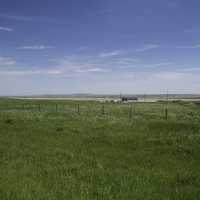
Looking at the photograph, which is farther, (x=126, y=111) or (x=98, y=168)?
(x=126, y=111)

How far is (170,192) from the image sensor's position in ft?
19.8

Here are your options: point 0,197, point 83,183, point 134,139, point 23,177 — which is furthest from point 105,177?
point 134,139

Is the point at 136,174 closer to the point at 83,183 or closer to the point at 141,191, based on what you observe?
the point at 141,191

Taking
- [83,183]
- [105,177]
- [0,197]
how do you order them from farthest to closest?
[105,177] < [83,183] < [0,197]

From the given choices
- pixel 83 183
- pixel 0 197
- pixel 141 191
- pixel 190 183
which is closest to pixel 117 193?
pixel 141 191

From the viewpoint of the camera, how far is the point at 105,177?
7.02 meters

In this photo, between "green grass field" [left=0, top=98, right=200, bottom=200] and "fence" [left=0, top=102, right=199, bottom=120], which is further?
"fence" [left=0, top=102, right=199, bottom=120]

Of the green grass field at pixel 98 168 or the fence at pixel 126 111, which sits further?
the fence at pixel 126 111

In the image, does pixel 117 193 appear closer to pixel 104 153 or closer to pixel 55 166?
pixel 55 166

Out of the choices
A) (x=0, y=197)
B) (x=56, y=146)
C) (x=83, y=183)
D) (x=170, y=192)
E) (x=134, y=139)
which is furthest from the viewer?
(x=134, y=139)

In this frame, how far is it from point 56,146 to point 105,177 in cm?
481

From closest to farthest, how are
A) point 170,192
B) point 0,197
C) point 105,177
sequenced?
point 0,197, point 170,192, point 105,177

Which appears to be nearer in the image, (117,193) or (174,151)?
(117,193)

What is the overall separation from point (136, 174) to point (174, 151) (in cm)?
393
